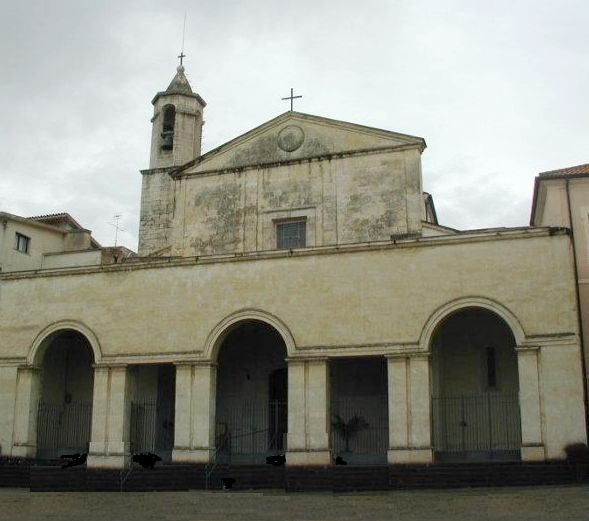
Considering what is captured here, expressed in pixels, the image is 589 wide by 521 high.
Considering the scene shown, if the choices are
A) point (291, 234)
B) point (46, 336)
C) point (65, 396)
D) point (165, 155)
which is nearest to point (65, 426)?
point (65, 396)

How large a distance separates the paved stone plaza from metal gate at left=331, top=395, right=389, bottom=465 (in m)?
4.84

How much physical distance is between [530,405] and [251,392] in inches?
355

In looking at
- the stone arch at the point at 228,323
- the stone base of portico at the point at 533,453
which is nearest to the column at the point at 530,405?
the stone base of portico at the point at 533,453

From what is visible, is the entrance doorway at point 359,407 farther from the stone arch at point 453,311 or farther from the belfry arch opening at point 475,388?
the stone arch at point 453,311

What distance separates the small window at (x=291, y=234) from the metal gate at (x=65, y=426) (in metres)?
8.01

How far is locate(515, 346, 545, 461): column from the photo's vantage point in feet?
60.6

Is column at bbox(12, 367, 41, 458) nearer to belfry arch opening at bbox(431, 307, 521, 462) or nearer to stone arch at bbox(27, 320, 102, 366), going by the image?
stone arch at bbox(27, 320, 102, 366)

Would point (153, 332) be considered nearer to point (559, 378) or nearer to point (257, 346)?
point (257, 346)

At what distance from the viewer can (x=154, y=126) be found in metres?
34.2

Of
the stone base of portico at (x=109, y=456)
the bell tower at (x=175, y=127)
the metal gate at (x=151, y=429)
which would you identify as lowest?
the stone base of portico at (x=109, y=456)

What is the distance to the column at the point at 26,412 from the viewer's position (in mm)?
23016

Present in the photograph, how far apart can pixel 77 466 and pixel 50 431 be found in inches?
157

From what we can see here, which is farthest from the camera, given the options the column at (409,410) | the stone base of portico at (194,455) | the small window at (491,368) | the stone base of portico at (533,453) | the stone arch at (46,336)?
the stone arch at (46,336)

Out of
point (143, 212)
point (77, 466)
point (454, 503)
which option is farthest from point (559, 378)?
point (143, 212)
